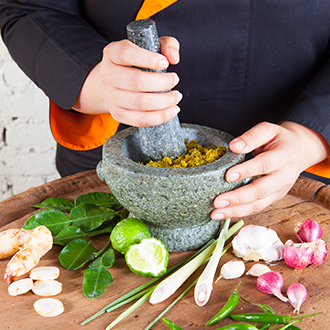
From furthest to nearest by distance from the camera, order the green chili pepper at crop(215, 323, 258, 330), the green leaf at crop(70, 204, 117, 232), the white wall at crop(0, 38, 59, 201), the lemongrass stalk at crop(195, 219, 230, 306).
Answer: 1. the white wall at crop(0, 38, 59, 201)
2. the green leaf at crop(70, 204, 117, 232)
3. the lemongrass stalk at crop(195, 219, 230, 306)
4. the green chili pepper at crop(215, 323, 258, 330)

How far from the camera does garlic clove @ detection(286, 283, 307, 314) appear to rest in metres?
0.83

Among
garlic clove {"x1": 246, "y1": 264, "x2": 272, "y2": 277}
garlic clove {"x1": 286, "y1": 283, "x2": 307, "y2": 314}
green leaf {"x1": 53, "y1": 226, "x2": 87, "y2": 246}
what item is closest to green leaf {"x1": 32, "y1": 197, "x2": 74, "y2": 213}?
green leaf {"x1": 53, "y1": 226, "x2": 87, "y2": 246}

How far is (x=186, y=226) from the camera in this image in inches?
40.1

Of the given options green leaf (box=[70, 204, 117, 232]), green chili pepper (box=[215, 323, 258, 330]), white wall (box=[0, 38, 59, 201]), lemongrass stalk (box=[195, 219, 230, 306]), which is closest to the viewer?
green chili pepper (box=[215, 323, 258, 330])

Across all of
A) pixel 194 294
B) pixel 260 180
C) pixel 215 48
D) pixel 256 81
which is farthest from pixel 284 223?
pixel 215 48

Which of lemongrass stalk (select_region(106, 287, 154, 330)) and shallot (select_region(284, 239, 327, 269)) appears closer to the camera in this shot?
lemongrass stalk (select_region(106, 287, 154, 330))

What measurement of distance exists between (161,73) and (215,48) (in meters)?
0.50

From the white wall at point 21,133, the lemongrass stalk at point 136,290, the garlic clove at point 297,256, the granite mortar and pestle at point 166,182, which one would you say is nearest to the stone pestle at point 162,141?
the granite mortar and pestle at point 166,182

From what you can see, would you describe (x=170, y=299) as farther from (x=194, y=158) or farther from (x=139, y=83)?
(x=139, y=83)

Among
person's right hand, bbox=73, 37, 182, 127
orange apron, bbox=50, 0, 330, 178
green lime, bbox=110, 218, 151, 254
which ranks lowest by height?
green lime, bbox=110, 218, 151, 254

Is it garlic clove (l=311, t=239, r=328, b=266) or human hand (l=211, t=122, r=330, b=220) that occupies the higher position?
A: human hand (l=211, t=122, r=330, b=220)

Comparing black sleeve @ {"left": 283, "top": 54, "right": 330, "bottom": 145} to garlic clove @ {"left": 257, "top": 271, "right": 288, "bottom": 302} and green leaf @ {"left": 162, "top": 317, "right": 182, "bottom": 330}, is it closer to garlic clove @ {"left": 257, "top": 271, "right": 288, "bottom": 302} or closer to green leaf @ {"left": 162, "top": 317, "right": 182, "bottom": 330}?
garlic clove @ {"left": 257, "top": 271, "right": 288, "bottom": 302}

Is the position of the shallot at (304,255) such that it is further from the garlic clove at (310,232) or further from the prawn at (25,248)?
the prawn at (25,248)

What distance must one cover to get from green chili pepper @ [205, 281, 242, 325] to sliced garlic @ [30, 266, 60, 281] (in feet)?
1.29
